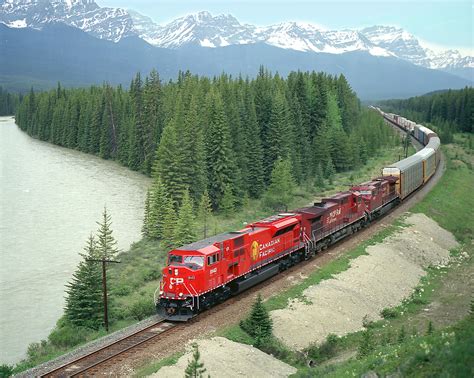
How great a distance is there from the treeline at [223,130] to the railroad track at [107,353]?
125 feet

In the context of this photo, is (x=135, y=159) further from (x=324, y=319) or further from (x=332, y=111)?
(x=324, y=319)

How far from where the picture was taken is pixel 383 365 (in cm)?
2094

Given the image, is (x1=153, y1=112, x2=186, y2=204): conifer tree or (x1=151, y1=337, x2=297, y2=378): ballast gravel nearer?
(x1=151, y1=337, x2=297, y2=378): ballast gravel

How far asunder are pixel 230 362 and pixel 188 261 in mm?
7166

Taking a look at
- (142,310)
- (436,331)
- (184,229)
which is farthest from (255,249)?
(184,229)

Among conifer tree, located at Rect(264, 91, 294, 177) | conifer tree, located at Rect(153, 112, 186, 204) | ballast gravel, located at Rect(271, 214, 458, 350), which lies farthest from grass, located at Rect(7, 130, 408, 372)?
conifer tree, located at Rect(264, 91, 294, 177)

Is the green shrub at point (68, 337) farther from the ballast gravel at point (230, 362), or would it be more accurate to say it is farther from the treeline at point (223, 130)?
the treeline at point (223, 130)

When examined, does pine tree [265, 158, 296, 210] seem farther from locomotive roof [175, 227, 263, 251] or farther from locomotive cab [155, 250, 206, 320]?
locomotive cab [155, 250, 206, 320]

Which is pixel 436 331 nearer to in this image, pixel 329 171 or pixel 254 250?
pixel 254 250

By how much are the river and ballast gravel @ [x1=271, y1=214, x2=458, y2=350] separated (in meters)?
17.0

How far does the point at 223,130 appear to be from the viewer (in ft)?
248

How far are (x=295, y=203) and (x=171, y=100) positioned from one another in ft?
118

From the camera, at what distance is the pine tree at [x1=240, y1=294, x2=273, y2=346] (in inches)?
1232

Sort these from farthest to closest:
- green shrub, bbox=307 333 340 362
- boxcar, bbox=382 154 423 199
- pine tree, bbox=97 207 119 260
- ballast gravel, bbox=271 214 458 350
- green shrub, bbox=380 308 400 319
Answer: boxcar, bbox=382 154 423 199 < pine tree, bbox=97 207 119 260 < green shrub, bbox=380 308 400 319 < ballast gravel, bbox=271 214 458 350 < green shrub, bbox=307 333 340 362
